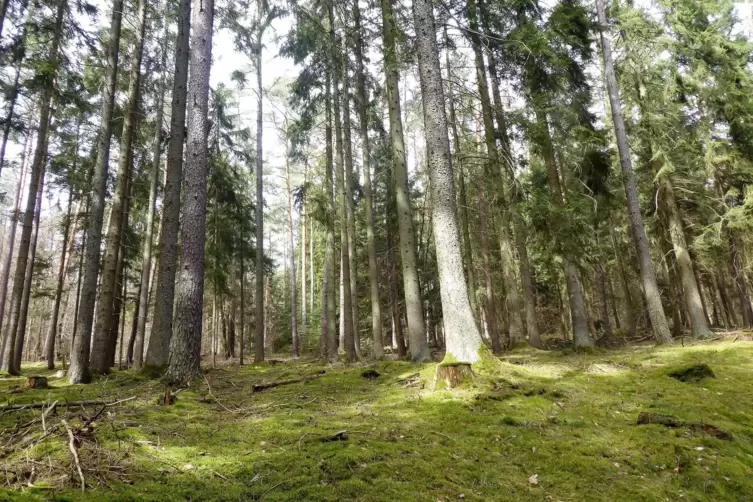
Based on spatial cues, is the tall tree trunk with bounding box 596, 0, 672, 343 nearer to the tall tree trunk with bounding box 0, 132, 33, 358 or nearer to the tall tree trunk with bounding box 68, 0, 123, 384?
the tall tree trunk with bounding box 68, 0, 123, 384

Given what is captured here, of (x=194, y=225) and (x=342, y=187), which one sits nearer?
(x=194, y=225)

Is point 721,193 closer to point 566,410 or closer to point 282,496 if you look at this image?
point 566,410

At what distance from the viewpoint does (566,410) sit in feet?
16.8

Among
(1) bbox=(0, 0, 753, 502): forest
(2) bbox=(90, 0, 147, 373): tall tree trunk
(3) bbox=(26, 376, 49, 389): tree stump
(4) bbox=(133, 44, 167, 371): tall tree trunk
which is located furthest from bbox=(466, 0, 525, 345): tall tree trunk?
(3) bbox=(26, 376, 49, 389): tree stump

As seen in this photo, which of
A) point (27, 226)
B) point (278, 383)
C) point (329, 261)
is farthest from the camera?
point (329, 261)

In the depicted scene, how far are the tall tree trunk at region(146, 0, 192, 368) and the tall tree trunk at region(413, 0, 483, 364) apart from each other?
6.05 meters

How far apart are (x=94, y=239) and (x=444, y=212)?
860cm

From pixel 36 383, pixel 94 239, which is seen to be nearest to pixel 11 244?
pixel 94 239

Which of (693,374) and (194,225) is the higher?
(194,225)

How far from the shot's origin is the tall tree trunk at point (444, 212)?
642 centimetres

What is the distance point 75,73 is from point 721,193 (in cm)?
2257

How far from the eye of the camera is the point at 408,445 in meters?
3.93

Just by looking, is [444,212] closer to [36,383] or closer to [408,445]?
[408,445]

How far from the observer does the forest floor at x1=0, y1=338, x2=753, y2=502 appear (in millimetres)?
2914
